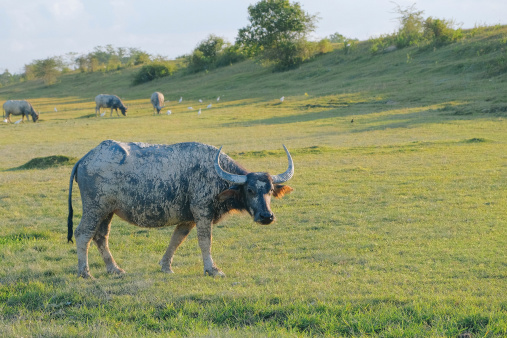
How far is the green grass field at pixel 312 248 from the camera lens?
5.05 metres

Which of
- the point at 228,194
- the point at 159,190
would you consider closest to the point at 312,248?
the point at 228,194

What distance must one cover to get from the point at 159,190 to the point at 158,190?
12 millimetres

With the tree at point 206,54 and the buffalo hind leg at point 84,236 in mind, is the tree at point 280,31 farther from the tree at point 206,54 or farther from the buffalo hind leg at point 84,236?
the buffalo hind leg at point 84,236

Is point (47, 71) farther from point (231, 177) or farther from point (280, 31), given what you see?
point (231, 177)

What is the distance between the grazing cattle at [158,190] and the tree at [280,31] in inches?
1877

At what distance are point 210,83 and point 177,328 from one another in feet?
162

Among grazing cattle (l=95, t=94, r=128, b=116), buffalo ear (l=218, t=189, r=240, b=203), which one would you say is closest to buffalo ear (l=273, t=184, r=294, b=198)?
buffalo ear (l=218, t=189, r=240, b=203)

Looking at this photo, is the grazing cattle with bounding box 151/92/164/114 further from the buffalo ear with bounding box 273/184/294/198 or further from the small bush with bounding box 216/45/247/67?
the buffalo ear with bounding box 273/184/294/198

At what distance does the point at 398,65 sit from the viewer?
4088 centimetres

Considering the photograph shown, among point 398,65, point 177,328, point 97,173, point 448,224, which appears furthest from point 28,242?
point 398,65

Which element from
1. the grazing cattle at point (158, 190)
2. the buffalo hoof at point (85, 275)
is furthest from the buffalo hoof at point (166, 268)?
the buffalo hoof at point (85, 275)

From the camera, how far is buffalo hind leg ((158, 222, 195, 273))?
691 cm

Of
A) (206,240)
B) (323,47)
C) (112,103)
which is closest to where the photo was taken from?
(206,240)

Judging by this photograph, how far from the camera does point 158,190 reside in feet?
21.9
